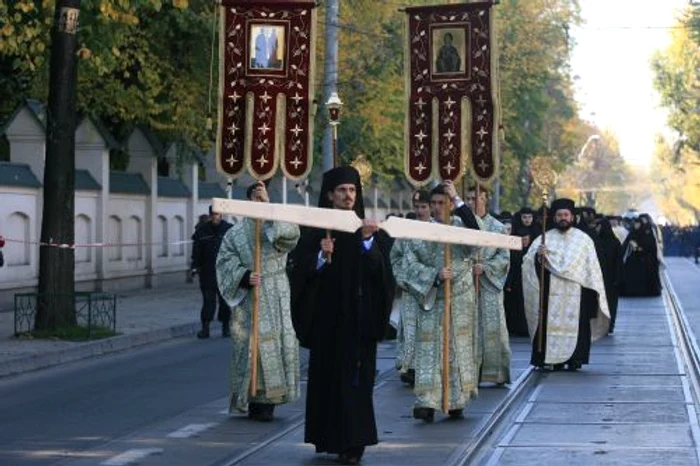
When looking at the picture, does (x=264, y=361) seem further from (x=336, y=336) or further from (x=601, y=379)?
(x=601, y=379)

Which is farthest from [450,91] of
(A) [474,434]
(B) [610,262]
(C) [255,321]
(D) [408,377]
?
(B) [610,262]

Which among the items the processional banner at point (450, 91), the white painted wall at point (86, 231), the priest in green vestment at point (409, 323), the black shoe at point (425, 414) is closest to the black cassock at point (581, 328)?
the priest in green vestment at point (409, 323)

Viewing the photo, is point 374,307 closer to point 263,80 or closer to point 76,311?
point 263,80

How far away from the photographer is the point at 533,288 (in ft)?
67.6

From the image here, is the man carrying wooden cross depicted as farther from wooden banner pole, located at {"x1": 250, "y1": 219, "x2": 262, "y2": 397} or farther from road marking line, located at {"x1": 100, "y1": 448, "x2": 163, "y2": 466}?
road marking line, located at {"x1": 100, "y1": 448, "x2": 163, "y2": 466}

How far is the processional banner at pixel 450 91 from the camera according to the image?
17.9 metres

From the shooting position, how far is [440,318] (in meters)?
15.1

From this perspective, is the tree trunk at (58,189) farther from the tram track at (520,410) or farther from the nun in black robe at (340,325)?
the nun in black robe at (340,325)

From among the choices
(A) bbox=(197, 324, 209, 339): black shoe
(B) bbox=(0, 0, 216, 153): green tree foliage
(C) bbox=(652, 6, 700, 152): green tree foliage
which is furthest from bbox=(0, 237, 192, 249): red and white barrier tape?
(C) bbox=(652, 6, 700, 152): green tree foliage

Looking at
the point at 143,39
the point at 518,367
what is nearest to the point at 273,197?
the point at 143,39

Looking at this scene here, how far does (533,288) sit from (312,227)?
849 centimetres

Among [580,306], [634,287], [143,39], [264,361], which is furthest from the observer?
[634,287]

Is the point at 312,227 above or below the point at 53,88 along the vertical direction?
below

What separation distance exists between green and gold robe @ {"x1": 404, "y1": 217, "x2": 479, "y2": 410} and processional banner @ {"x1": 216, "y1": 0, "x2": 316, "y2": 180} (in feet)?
8.38
